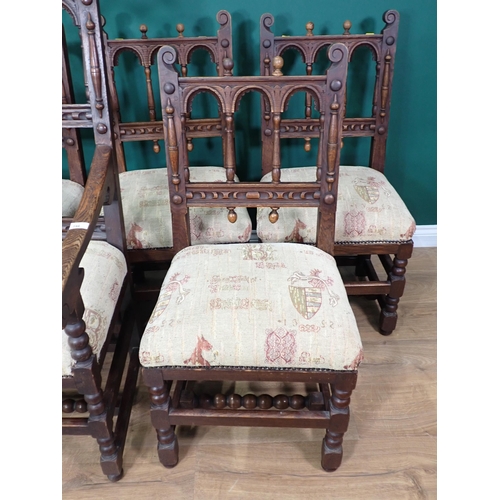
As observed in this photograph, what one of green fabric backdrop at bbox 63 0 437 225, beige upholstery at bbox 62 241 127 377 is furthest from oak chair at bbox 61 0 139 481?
green fabric backdrop at bbox 63 0 437 225

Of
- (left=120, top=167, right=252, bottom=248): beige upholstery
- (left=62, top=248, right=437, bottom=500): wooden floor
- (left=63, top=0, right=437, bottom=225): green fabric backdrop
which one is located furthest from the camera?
(left=63, top=0, right=437, bottom=225): green fabric backdrop

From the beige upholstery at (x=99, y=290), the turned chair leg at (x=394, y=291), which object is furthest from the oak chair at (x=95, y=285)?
the turned chair leg at (x=394, y=291)

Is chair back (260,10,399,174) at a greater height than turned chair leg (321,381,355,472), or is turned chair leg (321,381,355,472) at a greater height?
chair back (260,10,399,174)

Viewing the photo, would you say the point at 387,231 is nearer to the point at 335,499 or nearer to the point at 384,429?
the point at 384,429

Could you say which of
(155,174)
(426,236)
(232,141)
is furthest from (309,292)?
(426,236)

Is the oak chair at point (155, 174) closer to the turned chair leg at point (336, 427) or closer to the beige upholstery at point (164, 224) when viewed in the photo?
the beige upholstery at point (164, 224)

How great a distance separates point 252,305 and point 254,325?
0.05 meters

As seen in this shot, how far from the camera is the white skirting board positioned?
81.6 inches

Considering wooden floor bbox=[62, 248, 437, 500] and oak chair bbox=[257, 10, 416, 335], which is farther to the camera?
oak chair bbox=[257, 10, 416, 335]

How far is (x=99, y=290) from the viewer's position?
1076mm

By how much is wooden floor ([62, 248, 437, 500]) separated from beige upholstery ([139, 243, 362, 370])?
0.38 m

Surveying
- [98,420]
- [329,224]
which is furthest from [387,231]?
[98,420]

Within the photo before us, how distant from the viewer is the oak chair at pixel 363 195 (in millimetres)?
1379

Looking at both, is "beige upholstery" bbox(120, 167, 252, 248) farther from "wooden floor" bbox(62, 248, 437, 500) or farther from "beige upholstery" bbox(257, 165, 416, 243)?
"wooden floor" bbox(62, 248, 437, 500)
